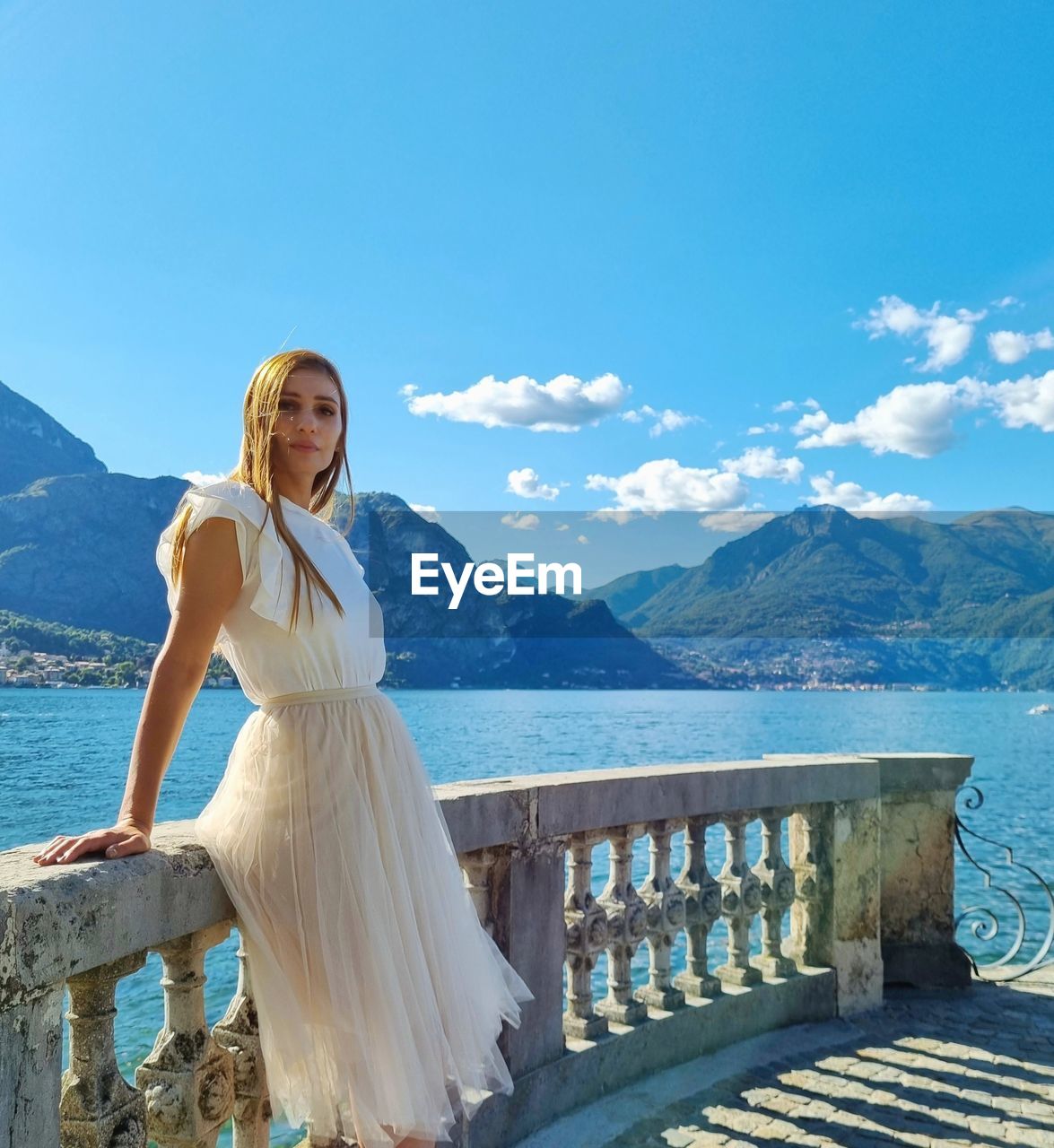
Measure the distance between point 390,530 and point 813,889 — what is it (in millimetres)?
106526

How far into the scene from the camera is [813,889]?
4461 millimetres

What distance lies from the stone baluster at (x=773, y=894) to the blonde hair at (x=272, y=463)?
2672 mm

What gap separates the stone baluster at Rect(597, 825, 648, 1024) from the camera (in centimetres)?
352

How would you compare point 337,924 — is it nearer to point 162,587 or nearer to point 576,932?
point 576,932

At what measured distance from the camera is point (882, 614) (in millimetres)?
130625

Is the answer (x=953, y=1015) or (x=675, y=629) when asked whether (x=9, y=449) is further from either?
(x=953, y=1015)

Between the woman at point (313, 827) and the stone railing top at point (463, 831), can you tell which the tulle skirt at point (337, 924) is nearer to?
the woman at point (313, 827)

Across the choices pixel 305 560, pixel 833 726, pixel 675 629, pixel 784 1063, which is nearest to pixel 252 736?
pixel 305 560

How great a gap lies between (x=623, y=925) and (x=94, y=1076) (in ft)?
7.26

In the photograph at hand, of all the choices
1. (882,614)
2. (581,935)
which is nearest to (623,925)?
(581,935)

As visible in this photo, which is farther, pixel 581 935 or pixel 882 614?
pixel 882 614

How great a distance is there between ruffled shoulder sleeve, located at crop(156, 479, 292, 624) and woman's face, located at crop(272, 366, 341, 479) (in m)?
0.20

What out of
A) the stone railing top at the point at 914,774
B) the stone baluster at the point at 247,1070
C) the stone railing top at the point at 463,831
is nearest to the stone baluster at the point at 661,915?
the stone railing top at the point at 463,831

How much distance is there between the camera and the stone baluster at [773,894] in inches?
168
